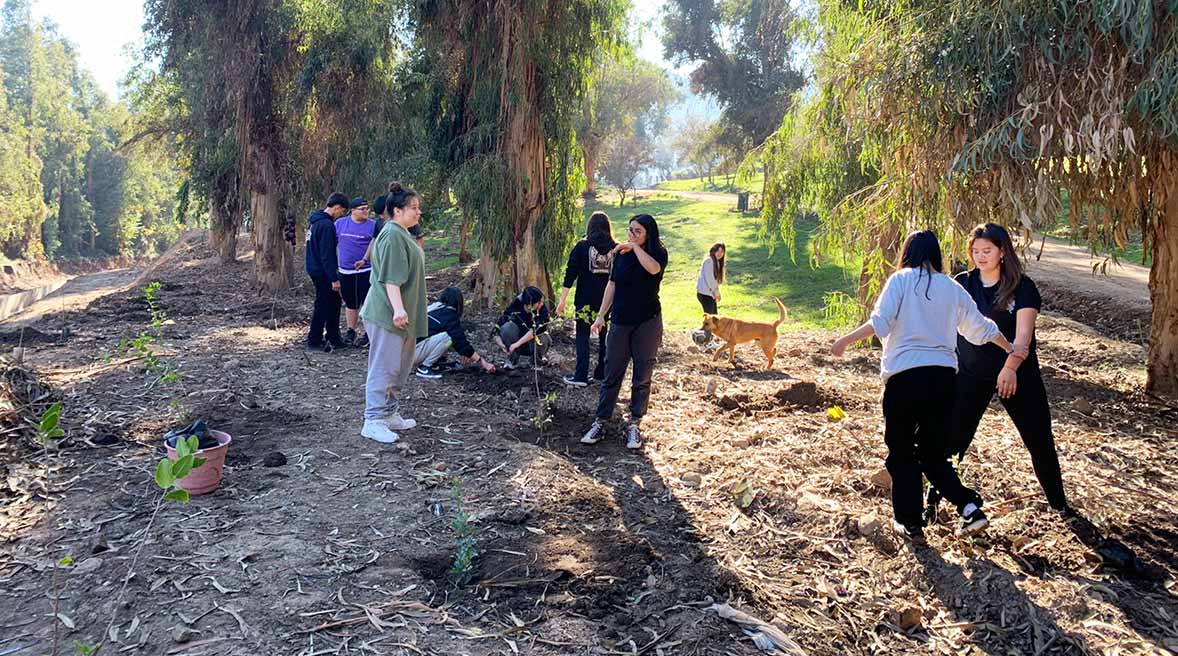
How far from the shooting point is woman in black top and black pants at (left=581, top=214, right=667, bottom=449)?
6.02 meters

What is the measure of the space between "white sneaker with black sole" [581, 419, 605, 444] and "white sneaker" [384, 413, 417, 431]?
51.7 inches

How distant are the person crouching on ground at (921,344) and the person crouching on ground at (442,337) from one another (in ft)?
14.9

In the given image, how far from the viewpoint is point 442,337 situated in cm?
830

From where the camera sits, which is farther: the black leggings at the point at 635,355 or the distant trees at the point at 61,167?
the distant trees at the point at 61,167

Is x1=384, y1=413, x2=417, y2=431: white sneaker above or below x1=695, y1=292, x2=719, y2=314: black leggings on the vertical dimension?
below

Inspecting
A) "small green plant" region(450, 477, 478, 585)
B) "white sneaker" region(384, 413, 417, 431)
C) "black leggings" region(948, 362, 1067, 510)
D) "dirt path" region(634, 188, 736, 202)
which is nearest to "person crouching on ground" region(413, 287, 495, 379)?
"white sneaker" region(384, 413, 417, 431)

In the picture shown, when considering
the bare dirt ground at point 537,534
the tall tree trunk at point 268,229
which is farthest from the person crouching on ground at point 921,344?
the tall tree trunk at point 268,229

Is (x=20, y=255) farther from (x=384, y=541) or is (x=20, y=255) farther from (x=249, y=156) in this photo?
(x=384, y=541)

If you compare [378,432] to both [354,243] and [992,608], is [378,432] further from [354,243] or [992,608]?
[992,608]

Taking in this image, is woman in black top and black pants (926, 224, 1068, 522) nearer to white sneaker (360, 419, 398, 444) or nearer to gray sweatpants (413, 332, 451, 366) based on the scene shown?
white sneaker (360, 419, 398, 444)

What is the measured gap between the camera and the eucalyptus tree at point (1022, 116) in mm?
6051

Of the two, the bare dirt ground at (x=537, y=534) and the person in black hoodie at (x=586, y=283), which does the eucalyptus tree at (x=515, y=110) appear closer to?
the person in black hoodie at (x=586, y=283)

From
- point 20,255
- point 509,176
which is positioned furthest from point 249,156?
point 20,255

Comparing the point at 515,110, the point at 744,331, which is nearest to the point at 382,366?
the point at 744,331
